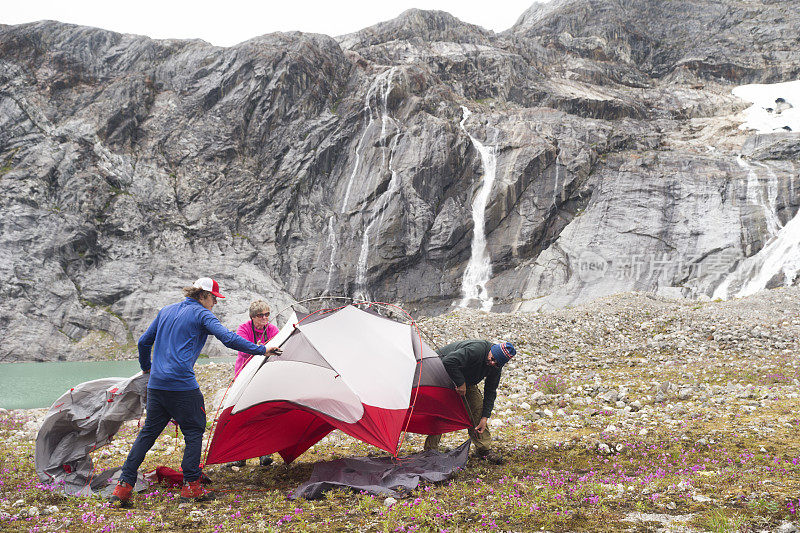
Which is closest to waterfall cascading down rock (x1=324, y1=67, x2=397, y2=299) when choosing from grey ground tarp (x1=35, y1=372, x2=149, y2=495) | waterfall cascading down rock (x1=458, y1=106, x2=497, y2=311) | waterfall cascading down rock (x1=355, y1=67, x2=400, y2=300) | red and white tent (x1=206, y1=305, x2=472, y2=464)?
waterfall cascading down rock (x1=355, y1=67, x2=400, y2=300)

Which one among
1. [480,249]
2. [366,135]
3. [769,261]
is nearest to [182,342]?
[480,249]

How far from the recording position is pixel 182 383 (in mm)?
6273

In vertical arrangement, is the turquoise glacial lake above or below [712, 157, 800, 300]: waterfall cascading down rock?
below

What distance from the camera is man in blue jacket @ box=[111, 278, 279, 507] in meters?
6.19

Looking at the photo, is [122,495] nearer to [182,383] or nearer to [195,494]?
[195,494]

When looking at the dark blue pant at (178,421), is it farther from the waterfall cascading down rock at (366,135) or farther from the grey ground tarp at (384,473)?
the waterfall cascading down rock at (366,135)

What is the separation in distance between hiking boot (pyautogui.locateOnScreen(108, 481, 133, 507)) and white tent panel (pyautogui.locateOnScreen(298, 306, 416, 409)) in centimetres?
305

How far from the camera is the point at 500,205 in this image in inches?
2056

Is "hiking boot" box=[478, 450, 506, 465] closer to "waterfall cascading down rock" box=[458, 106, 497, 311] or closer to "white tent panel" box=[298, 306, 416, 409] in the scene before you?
"white tent panel" box=[298, 306, 416, 409]

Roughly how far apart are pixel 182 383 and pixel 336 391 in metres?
2.17

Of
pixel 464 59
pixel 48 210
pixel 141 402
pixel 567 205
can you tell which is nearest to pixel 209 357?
pixel 48 210

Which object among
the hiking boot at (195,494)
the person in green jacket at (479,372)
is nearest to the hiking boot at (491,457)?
the person in green jacket at (479,372)

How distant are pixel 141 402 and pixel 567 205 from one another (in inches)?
2023

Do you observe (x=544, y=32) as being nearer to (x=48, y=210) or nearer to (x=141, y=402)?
(x=48, y=210)
